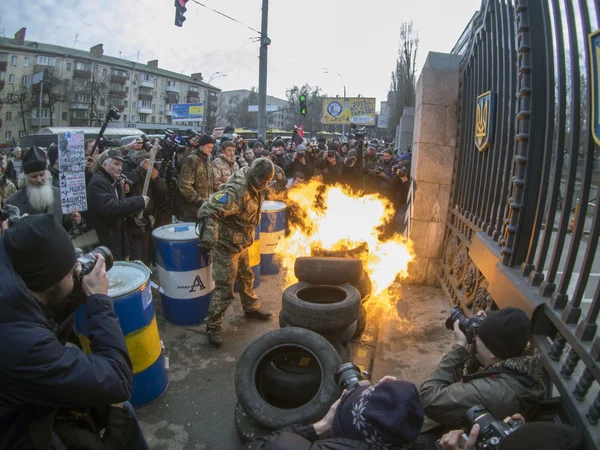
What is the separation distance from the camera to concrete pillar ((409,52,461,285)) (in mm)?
6016

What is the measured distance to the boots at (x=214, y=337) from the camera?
4719 mm

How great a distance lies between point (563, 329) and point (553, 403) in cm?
42

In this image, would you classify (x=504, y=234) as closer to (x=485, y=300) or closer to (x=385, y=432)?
(x=485, y=300)

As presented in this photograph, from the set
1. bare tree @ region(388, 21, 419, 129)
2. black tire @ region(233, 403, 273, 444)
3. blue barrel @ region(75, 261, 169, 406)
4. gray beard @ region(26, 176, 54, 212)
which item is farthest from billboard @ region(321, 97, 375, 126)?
black tire @ region(233, 403, 273, 444)

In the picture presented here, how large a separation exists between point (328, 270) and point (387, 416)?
3155 mm

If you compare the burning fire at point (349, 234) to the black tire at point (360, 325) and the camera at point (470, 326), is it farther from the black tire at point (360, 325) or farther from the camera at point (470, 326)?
the camera at point (470, 326)

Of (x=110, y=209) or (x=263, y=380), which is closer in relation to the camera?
(x=263, y=380)

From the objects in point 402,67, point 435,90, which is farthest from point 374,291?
point 402,67

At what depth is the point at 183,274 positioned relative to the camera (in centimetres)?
490

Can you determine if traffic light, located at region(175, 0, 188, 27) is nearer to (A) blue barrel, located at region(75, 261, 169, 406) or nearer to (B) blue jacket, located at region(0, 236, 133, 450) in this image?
(A) blue barrel, located at region(75, 261, 169, 406)

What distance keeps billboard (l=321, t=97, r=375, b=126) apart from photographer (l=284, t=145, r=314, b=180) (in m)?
23.5

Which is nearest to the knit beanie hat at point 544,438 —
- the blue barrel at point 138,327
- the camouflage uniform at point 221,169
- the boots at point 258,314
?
the blue barrel at point 138,327

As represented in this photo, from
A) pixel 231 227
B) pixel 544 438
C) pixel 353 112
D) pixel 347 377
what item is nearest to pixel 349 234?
pixel 231 227

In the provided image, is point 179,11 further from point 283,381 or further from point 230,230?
point 283,381
